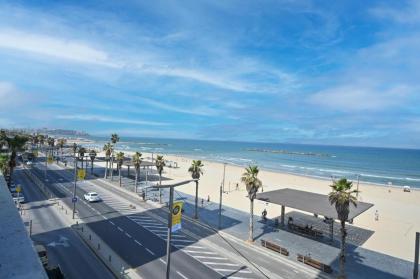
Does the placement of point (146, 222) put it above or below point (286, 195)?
below

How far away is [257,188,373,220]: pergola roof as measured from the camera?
32.5 m

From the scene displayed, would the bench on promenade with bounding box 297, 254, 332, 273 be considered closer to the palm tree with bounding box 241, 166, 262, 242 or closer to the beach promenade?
the beach promenade

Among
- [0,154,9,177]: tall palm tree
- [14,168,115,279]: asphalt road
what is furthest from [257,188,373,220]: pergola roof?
[0,154,9,177]: tall palm tree

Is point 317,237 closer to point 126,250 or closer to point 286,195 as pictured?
point 286,195

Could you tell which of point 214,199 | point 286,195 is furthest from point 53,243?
point 214,199

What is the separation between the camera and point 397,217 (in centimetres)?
5134

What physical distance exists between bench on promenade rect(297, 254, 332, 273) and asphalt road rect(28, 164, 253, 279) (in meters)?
6.15

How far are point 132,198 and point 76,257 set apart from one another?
26.7 m

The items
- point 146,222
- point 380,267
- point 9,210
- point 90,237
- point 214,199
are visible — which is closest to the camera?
point 9,210

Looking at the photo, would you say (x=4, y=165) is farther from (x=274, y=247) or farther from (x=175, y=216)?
(x=274, y=247)

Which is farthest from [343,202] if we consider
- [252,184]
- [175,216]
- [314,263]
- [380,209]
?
[380,209]

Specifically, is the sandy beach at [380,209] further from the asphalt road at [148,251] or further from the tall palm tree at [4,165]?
the tall palm tree at [4,165]

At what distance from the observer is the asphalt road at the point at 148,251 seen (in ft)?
84.5

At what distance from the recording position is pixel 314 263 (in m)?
28.0
